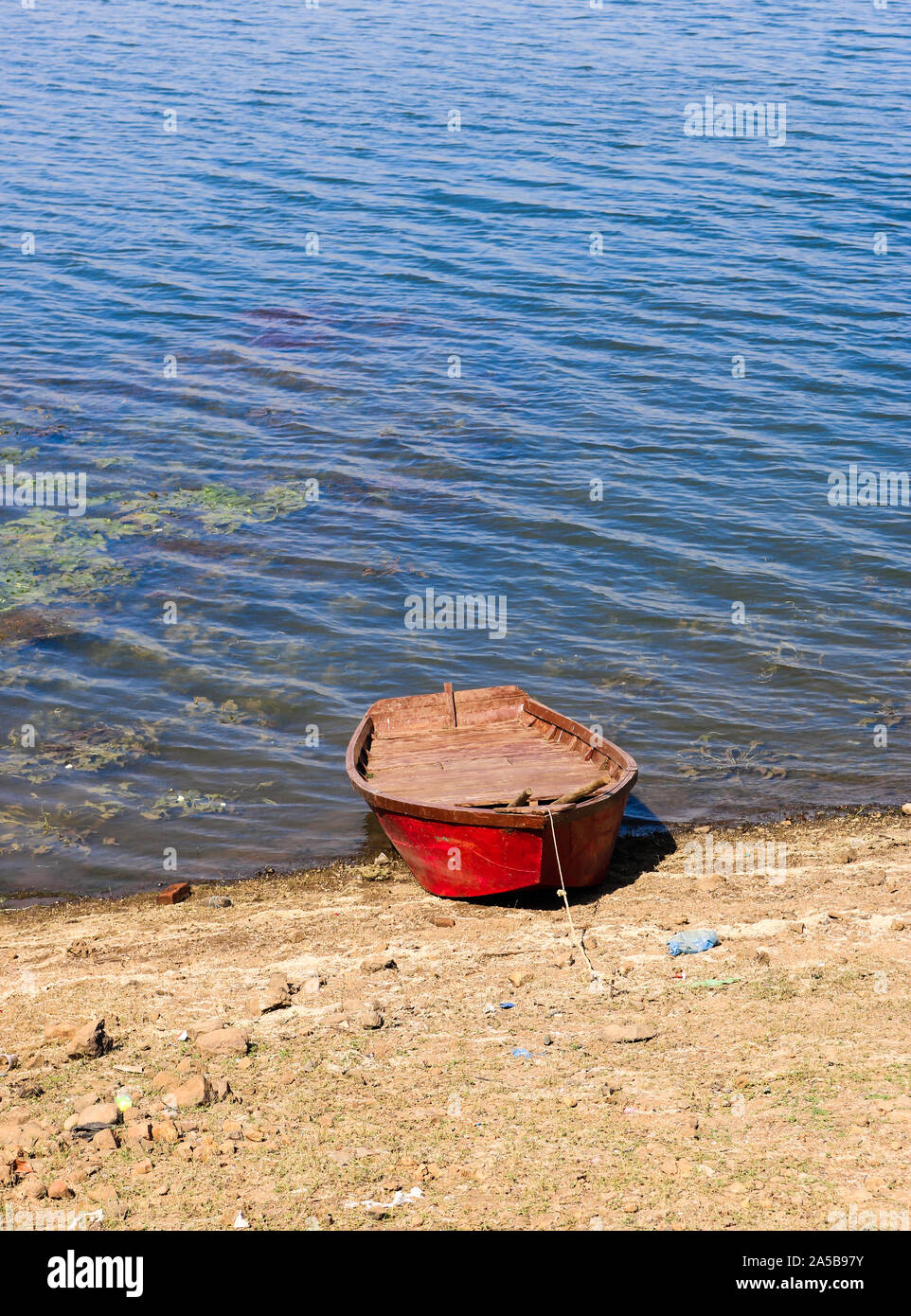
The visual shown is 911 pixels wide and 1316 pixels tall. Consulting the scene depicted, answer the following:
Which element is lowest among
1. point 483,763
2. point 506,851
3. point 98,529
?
point 506,851

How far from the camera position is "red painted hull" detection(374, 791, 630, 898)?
9.17m

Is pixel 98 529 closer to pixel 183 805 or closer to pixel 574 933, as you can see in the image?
pixel 183 805

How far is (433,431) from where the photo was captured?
748 inches

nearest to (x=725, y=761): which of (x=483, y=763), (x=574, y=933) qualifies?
(x=483, y=763)

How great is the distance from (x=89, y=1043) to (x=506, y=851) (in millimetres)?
3303

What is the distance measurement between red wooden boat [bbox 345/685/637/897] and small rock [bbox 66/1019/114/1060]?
293 centimetres

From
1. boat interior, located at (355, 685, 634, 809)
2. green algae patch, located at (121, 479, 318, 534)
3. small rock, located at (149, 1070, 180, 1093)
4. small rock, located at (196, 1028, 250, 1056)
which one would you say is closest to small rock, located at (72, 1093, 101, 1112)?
small rock, located at (149, 1070, 180, 1093)

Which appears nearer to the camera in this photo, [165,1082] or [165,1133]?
[165,1133]

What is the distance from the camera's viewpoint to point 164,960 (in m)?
8.98

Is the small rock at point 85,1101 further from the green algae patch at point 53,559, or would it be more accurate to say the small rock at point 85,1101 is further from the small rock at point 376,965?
the green algae patch at point 53,559

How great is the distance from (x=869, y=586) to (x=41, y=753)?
387 inches

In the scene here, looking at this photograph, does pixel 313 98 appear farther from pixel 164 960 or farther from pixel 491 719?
pixel 164 960

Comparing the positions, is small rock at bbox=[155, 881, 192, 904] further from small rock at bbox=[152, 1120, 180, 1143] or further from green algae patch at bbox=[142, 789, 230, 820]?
small rock at bbox=[152, 1120, 180, 1143]
